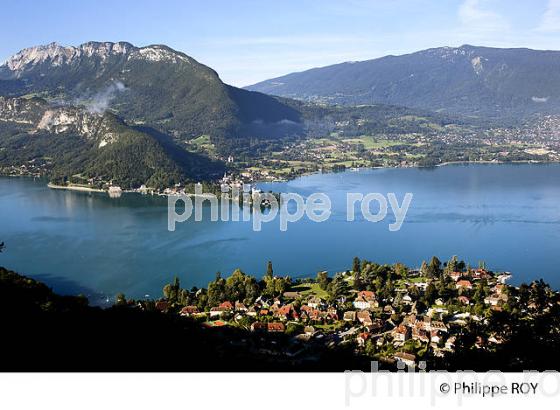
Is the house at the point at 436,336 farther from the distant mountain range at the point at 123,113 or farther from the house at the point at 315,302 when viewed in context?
the distant mountain range at the point at 123,113

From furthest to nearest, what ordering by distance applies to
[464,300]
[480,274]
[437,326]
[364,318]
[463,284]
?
[480,274] < [463,284] < [464,300] < [364,318] < [437,326]

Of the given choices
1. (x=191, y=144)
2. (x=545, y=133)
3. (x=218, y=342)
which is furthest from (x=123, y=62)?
(x=218, y=342)

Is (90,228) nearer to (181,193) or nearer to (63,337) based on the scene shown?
(181,193)

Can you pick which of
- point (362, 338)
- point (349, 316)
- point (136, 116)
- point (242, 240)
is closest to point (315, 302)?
point (349, 316)

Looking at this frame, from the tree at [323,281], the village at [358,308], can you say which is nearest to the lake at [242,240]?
the tree at [323,281]

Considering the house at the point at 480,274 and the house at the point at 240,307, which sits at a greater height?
the house at the point at 480,274

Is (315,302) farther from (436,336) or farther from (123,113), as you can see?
(123,113)
